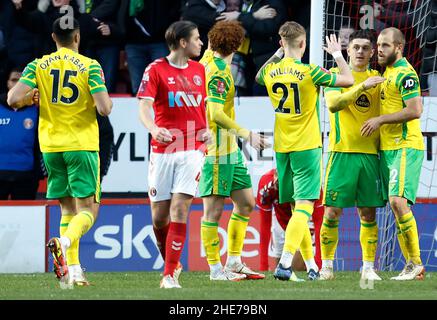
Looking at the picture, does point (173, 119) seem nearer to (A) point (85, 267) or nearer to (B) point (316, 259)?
(B) point (316, 259)

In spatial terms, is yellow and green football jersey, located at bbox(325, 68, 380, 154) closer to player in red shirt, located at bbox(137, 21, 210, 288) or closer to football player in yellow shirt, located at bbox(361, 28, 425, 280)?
football player in yellow shirt, located at bbox(361, 28, 425, 280)

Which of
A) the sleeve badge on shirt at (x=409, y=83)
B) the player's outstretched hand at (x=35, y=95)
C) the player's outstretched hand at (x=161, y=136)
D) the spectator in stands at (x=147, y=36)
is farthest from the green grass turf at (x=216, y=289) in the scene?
the spectator in stands at (x=147, y=36)

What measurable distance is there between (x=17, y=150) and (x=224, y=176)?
3.76m

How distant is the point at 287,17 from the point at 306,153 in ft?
14.7

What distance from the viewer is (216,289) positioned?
9.19 meters

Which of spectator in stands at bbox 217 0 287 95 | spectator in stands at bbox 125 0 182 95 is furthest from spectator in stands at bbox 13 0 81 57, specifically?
spectator in stands at bbox 217 0 287 95

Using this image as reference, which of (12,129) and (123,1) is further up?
(123,1)

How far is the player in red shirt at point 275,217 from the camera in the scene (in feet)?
37.5

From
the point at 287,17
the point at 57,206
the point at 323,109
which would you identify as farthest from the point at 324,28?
the point at 57,206

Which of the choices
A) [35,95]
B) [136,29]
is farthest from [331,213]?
[136,29]

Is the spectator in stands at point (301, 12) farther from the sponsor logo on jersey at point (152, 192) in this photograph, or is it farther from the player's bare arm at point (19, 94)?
the player's bare arm at point (19, 94)

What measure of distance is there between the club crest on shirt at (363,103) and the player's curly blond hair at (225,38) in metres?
1.19

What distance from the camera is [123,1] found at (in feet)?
47.7

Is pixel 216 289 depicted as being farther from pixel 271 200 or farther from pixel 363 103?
pixel 271 200
